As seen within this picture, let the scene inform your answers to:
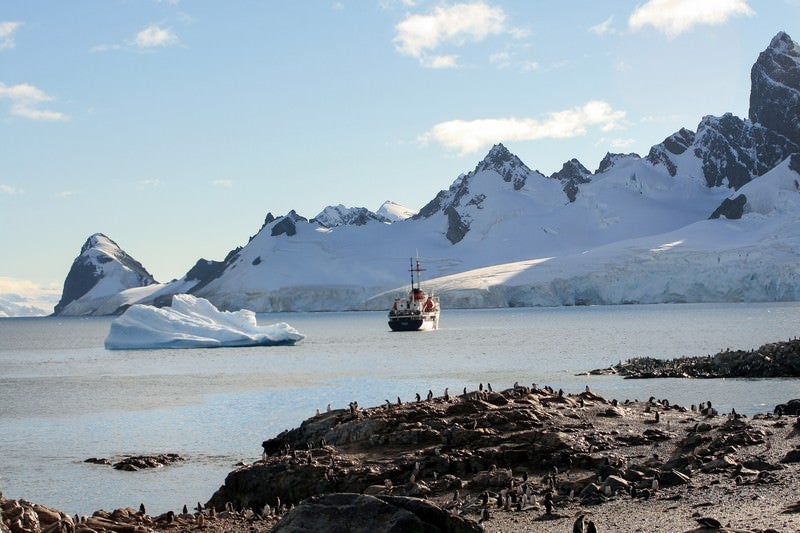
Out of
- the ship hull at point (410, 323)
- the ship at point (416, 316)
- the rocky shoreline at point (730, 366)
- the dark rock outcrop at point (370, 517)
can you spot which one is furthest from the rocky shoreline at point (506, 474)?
the ship at point (416, 316)

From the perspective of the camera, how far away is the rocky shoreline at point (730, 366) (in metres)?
43.9

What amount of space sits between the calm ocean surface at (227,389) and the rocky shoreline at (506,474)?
3.22 metres

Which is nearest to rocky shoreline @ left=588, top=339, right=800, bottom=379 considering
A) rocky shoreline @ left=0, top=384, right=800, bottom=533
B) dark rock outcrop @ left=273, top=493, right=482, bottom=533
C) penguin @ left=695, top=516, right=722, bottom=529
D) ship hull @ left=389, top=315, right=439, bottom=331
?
rocky shoreline @ left=0, top=384, right=800, bottom=533

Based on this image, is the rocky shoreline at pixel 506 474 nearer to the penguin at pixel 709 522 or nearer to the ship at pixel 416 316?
the penguin at pixel 709 522

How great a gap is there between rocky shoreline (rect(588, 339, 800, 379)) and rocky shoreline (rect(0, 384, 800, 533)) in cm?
1897

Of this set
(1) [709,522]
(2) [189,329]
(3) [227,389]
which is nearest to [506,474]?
(1) [709,522]

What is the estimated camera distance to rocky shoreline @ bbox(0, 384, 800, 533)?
13523mm

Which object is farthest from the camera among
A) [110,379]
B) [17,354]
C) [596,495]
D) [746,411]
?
[17,354]

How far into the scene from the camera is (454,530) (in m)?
11.1

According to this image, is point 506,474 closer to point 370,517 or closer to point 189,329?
point 370,517

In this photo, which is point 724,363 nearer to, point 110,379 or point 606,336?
point 110,379

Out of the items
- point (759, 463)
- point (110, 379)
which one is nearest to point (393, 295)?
point (110, 379)

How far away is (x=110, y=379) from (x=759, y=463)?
44429mm

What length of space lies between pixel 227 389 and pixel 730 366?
72.8ft
